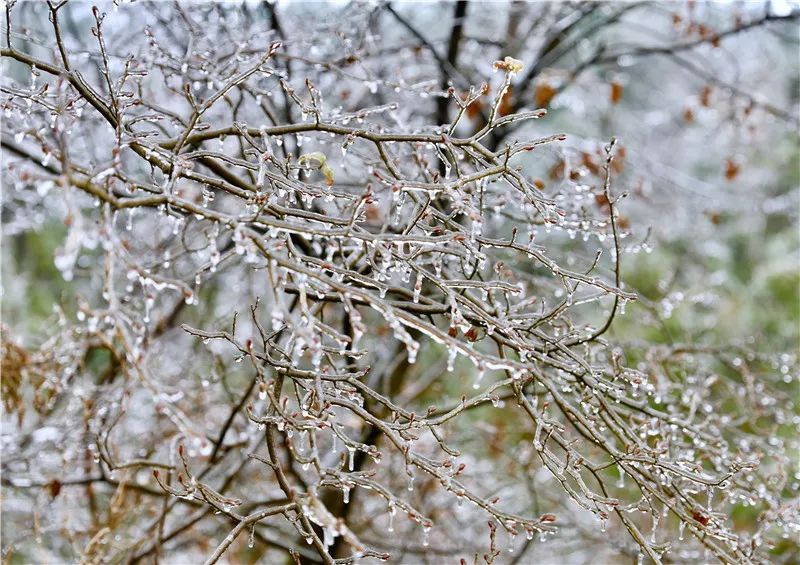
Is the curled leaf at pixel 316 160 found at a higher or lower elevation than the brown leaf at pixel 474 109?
lower

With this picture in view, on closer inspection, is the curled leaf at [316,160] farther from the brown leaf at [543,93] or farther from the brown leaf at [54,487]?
the brown leaf at [543,93]

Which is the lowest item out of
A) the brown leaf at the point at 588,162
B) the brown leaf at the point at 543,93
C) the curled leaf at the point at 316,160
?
the curled leaf at the point at 316,160

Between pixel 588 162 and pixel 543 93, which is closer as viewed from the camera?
pixel 588 162

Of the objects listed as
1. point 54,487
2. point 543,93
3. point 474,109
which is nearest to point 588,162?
point 543,93

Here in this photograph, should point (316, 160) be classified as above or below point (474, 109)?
below

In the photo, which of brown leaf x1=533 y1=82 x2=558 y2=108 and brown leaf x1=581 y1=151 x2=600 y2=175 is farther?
brown leaf x1=533 y1=82 x2=558 y2=108

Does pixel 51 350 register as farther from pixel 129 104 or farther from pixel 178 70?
pixel 129 104

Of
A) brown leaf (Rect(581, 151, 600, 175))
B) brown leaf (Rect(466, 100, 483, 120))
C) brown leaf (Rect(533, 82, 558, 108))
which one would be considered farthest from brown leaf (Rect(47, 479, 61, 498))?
brown leaf (Rect(533, 82, 558, 108))

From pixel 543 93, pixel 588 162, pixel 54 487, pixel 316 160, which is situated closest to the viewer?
pixel 316 160

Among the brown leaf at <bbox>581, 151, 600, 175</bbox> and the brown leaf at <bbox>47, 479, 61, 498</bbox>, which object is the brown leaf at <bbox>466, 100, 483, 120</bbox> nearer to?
the brown leaf at <bbox>581, 151, 600, 175</bbox>

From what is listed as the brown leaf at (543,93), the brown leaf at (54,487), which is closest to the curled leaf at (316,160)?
the brown leaf at (54,487)

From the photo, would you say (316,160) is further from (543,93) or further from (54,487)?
(543,93)

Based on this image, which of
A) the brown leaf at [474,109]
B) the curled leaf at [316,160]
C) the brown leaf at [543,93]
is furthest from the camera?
the brown leaf at [543,93]
